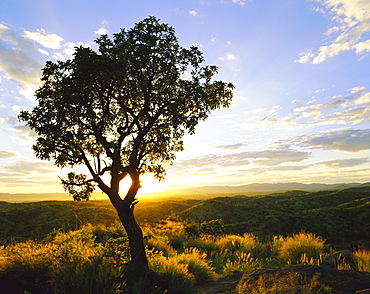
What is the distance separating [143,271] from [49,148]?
16.7 ft

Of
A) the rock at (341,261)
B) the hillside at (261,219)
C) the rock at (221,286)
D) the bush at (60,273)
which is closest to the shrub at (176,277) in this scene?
the rock at (221,286)

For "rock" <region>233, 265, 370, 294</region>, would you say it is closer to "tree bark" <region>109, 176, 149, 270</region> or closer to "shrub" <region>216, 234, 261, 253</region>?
"tree bark" <region>109, 176, 149, 270</region>

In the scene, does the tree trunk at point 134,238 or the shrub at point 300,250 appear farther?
the shrub at point 300,250

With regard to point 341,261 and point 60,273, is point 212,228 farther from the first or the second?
point 60,273

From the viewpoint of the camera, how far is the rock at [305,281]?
499 cm

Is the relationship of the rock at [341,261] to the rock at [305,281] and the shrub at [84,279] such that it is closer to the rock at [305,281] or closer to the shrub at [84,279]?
the rock at [305,281]

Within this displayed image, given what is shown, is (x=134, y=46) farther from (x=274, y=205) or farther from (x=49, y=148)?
(x=274, y=205)

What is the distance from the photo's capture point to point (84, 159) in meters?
8.53

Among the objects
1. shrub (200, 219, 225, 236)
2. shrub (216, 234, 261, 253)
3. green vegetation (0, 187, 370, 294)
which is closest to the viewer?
green vegetation (0, 187, 370, 294)

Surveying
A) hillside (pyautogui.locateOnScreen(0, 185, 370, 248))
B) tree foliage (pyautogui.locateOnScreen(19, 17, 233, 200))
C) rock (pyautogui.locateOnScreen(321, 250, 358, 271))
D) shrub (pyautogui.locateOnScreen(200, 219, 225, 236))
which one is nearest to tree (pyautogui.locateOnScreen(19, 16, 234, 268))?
tree foliage (pyautogui.locateOnScreen(19, 17, 233, 200))

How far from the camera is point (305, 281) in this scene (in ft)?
18.0

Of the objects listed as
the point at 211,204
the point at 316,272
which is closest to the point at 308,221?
the point at 211,204

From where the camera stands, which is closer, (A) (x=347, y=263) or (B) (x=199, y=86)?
(A) (x=347, y=263)

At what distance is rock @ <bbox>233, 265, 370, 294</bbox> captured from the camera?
4992mm
